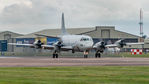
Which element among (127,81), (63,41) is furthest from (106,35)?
(127,81)

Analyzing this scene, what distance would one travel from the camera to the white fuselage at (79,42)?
71319mm

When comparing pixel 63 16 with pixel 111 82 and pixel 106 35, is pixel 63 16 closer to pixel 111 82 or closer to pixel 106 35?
pixel 106 35

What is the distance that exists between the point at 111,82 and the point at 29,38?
122m

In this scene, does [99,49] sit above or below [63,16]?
below

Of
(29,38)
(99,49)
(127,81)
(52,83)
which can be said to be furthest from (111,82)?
(29,38)

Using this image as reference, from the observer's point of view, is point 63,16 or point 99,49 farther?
point 63,16

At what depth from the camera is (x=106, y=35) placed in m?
146

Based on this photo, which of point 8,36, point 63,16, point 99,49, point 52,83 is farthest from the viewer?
point 8,36

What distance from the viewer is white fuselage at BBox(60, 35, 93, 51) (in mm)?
71319

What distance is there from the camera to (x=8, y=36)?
16800 centimetres

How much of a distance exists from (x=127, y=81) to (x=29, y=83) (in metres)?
6.15

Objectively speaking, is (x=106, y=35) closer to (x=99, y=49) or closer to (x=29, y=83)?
(x=99, y=49)

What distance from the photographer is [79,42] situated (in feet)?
237

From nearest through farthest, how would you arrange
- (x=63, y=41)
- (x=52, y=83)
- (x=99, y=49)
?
(x=52, y=83) < (x=99, y=49) < (x=63, y=41)
